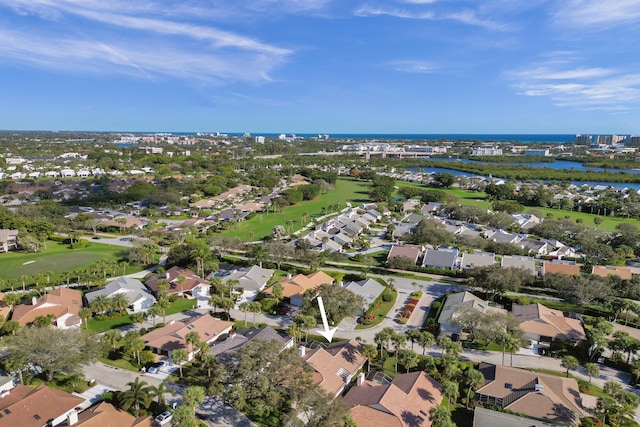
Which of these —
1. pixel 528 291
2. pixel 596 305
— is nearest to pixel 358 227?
pixel 528 291

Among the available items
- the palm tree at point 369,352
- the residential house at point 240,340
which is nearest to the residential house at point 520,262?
the palm tree at point 369,352

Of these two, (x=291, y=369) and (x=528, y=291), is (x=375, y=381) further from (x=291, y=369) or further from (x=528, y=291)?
(x=528, y=291)

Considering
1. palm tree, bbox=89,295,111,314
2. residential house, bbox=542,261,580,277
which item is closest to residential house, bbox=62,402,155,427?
palm tree, bbox=89,295,111,314

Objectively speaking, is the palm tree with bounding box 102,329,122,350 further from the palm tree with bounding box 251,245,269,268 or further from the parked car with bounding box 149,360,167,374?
the palm tree with bounding box 251,245,269,268

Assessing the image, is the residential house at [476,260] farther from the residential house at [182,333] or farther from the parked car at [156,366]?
the parked car at [156,366]

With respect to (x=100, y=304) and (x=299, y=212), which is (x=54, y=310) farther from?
(x=299, y=212)

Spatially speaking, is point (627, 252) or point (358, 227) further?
point (358, 227)
